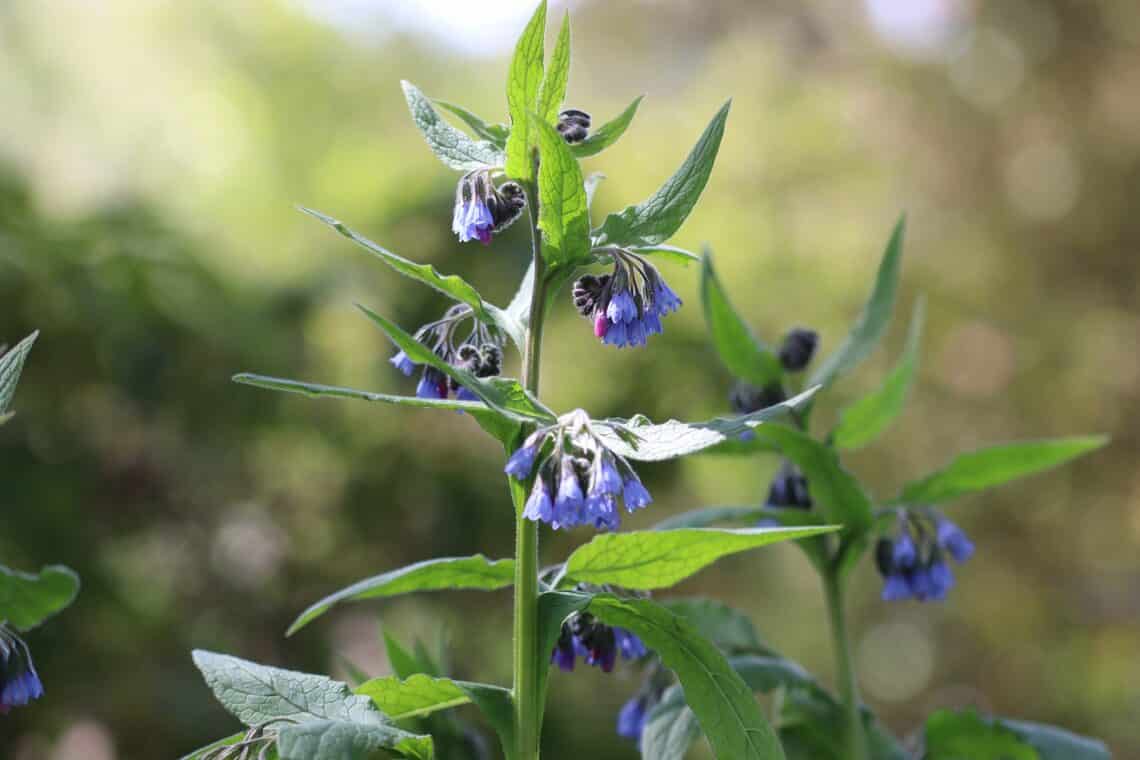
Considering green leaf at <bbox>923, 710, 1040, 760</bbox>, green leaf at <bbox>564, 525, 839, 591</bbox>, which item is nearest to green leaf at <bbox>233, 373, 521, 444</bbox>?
green leaf at <bbox>564, 525, 839, 591</bbox>

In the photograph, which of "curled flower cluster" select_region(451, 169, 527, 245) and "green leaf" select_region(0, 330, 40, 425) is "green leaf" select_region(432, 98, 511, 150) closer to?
"curled flower cluster" select_region(451, 169, 527, 245)

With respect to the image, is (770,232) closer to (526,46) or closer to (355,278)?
(355,278)

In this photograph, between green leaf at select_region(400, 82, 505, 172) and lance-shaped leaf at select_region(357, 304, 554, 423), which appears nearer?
lance-shaped leaf at select_region(357, 304, 554, 423)

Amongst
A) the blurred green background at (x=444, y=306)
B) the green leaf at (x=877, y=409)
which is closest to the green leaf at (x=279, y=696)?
the green leaf at (x=877, y=409)

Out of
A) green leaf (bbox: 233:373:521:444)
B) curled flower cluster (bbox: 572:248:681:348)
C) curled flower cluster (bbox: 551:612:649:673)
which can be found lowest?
curled flower cluster (bbox: 551:612:649:673)

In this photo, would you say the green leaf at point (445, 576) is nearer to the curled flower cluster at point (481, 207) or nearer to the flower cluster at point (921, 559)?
the curled flower cluster at point (481, 207)

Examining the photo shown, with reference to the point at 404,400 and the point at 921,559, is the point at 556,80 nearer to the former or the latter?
the point at 404,400

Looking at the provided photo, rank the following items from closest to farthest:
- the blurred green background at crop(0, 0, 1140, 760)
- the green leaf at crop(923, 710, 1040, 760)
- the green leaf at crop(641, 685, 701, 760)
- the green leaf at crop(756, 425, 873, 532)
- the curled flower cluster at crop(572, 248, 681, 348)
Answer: the curled flower cluster at crop(572, 248, 681, 348) < the green leaf at crop(641, 685, 701, 760) < the green leaf at crop(756, 425, 873, 532) < the green leaf at crop(923, 710, 1040, 760) < the blurred green background at crop(0, 0, 1140, 760)
